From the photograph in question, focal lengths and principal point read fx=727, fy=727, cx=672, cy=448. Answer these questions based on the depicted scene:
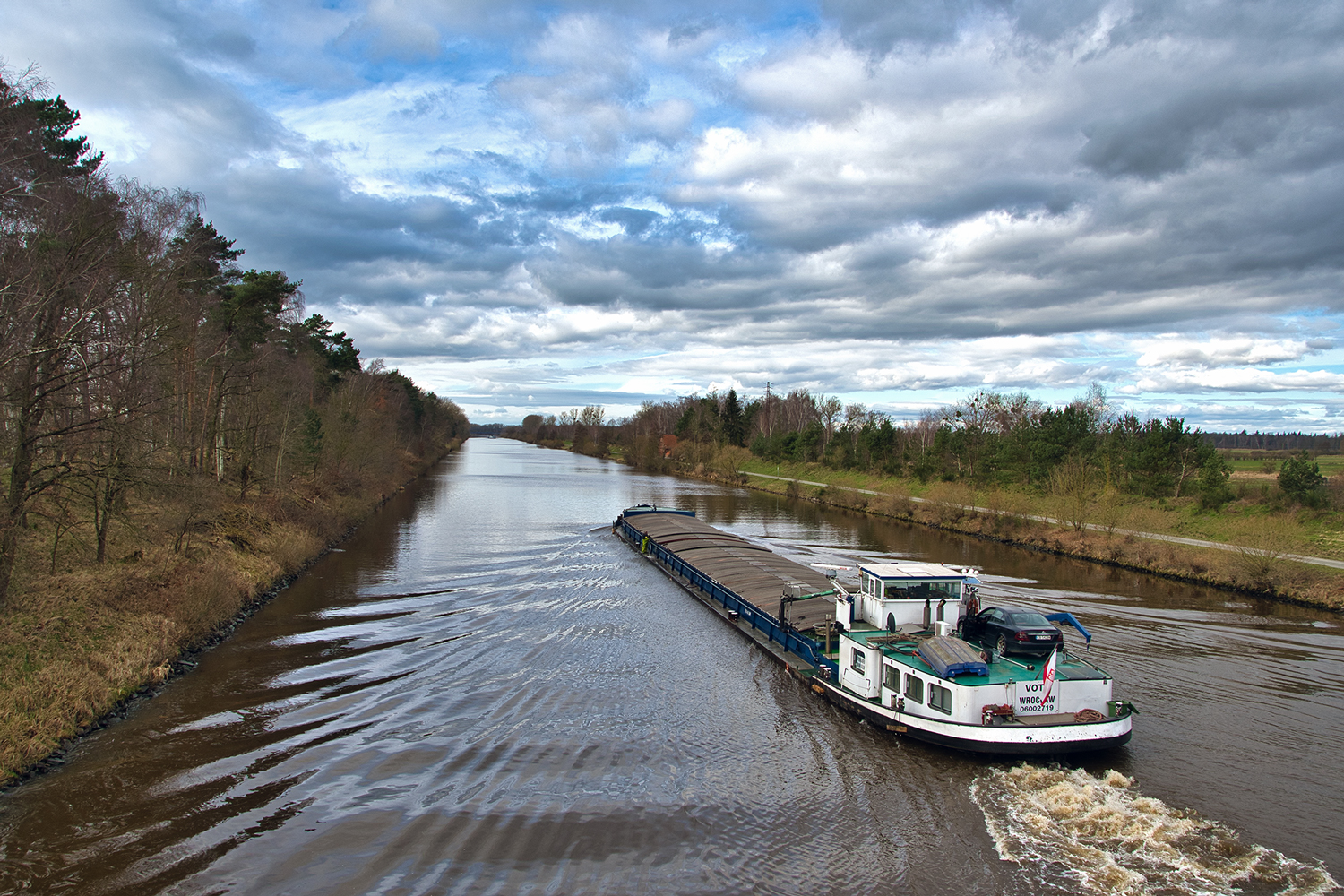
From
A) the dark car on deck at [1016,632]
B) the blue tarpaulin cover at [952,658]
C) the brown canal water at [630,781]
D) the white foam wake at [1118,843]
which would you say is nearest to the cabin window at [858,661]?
the brown canal water at [630,781]

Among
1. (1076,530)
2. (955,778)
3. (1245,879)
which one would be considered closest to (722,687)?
(955,778)

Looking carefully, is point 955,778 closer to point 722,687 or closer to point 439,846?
point 722,687

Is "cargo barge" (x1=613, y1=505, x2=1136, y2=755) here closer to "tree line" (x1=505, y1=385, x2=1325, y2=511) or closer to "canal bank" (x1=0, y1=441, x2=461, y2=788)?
"canal bank" (x1=0, y1=441, x2=461, y2=788)

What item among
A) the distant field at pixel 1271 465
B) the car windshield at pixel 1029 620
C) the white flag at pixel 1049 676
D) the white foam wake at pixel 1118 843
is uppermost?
the distant field at pixel 1271 465

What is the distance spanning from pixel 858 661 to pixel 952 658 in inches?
101

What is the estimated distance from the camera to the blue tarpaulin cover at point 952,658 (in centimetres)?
1448

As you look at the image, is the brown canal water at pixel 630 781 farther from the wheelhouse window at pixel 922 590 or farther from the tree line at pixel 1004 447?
the tree line at pixel 1004 447

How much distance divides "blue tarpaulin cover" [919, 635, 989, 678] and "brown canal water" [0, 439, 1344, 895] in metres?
1.80

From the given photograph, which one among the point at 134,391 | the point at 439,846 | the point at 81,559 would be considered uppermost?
the point at 134,391

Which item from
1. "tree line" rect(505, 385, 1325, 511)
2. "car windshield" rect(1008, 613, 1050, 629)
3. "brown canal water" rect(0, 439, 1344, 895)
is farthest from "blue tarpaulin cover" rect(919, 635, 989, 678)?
"tree line" rect(505, 385, 1325, 511)

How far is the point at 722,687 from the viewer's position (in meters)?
18.9

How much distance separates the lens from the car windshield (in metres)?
16.4

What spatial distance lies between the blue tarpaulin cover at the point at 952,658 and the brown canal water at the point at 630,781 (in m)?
1.80

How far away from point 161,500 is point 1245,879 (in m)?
29.3
